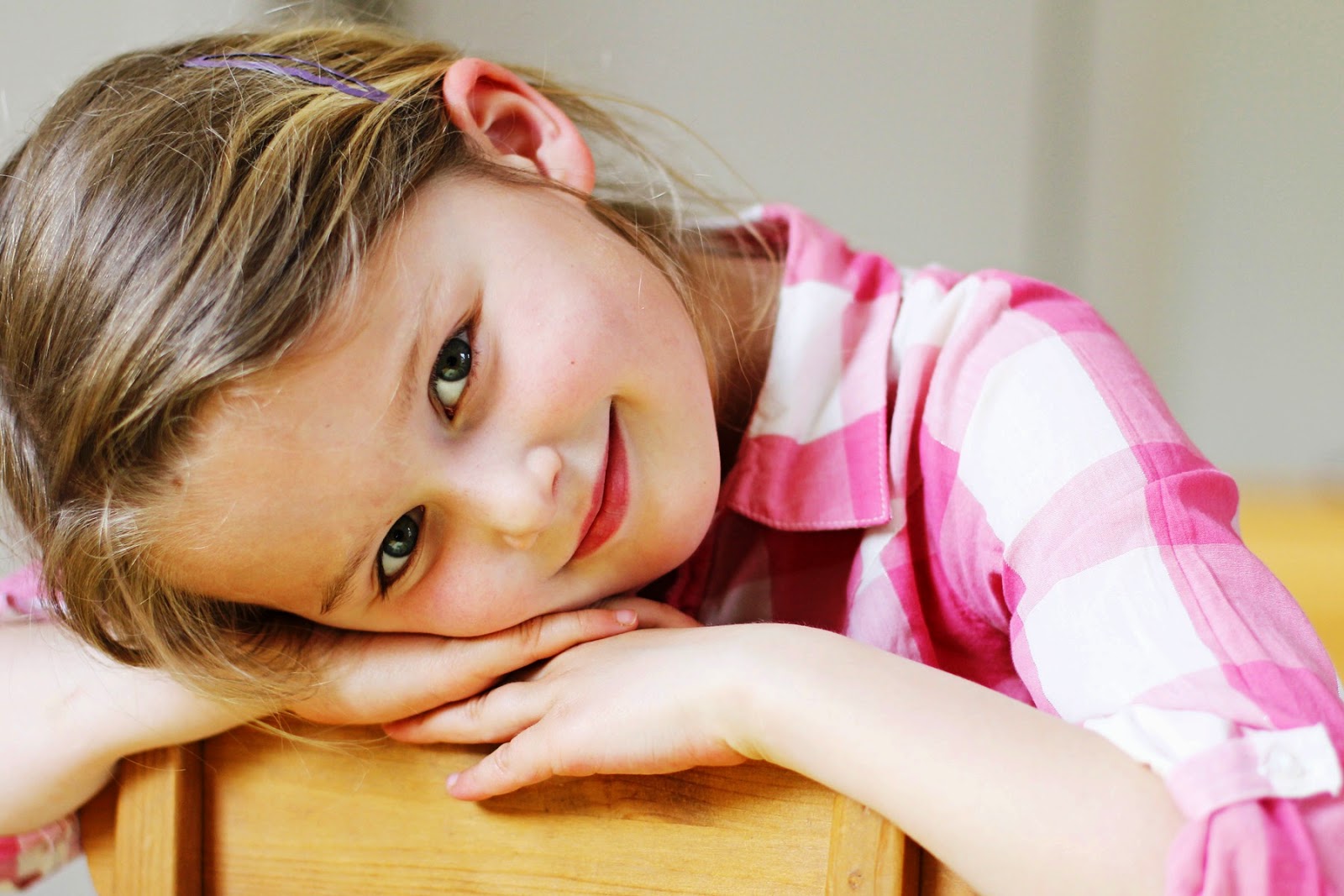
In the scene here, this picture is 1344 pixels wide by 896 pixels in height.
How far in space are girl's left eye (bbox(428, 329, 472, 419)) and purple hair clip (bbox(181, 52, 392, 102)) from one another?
0.17m

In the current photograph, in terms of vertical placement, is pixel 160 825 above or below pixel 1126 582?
below

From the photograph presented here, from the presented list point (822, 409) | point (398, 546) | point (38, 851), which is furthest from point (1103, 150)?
point (38, 851)

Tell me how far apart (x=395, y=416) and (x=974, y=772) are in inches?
11.3

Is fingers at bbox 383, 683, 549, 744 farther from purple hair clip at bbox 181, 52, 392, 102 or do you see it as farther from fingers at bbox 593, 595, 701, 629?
purple hair clip at bbox 181, 52, 392, 102

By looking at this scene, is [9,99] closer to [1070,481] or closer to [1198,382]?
[1070,481]

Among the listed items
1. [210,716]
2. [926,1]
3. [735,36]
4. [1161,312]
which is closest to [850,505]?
[210,716]

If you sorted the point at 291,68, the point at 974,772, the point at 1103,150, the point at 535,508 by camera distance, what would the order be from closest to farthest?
the point at 974,772 → the point at 535,508 → the point at 291,68 → the point at 1103,150

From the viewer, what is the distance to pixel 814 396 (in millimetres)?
751

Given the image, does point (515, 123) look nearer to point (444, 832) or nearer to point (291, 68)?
point (291, 68)

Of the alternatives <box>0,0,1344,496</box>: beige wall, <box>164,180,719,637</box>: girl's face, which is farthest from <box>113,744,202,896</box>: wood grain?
<box>0,0,1344,496</box>: beige wall

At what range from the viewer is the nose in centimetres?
56

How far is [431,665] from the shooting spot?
60 centimetres

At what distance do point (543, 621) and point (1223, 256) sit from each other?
187 centimetres

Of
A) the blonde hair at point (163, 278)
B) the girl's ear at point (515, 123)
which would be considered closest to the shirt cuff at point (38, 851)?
the blonde hair at point (163, 278)
